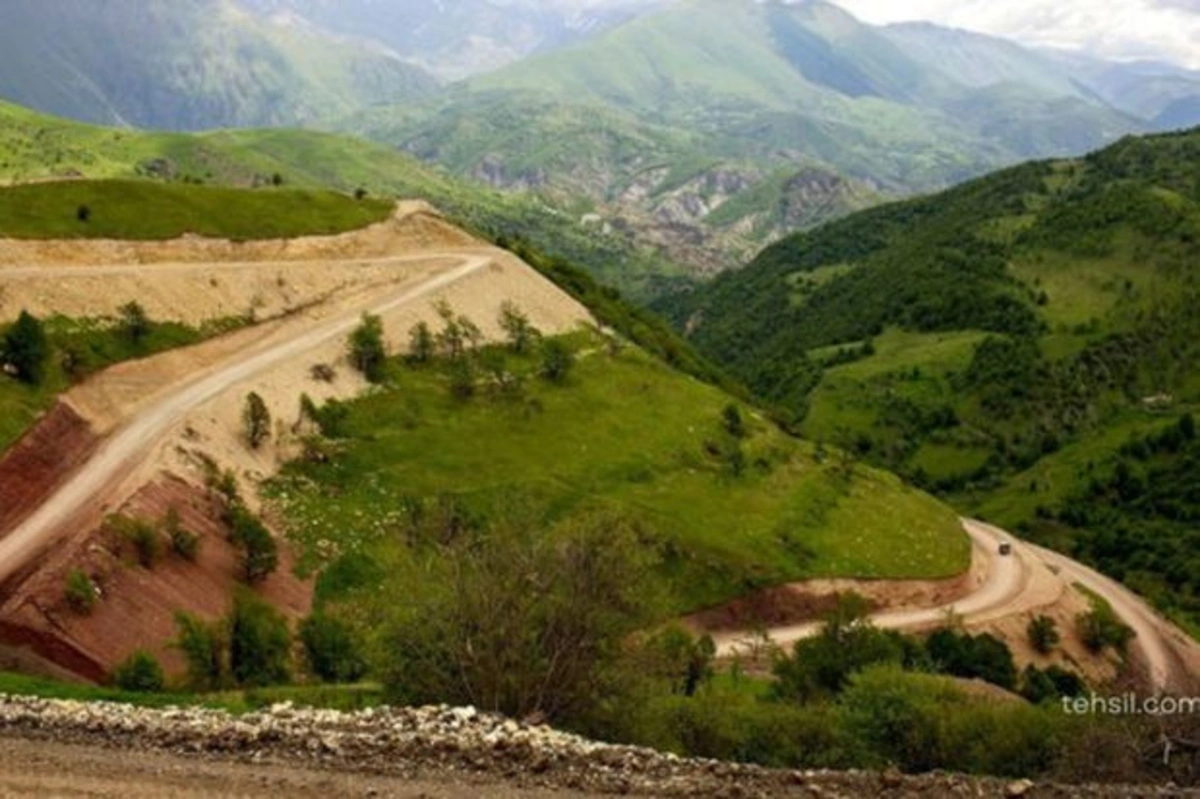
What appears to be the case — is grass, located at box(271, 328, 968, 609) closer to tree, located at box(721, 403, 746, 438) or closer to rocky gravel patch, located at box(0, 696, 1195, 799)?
tree, located at box(721, 403, 746, 438)

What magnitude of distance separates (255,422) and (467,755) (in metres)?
60.1

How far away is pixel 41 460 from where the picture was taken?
70.9 metres

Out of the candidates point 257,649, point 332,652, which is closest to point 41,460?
point 257,649

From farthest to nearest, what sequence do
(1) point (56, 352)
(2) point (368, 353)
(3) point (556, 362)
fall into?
(3) point (556, 362), (2) point (368, 353), (1) point (56, 352)

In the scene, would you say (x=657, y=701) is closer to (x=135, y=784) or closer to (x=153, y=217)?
(x=135, y=784)

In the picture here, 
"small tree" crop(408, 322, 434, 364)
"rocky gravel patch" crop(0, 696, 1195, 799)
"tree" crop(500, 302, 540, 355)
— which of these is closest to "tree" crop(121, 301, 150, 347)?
"small tree" crop(408, 322, 434, 364)

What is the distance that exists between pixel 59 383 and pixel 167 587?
24.9 m

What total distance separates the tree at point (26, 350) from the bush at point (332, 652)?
32356mm

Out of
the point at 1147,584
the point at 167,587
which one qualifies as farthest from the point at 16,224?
the point at 1147,584

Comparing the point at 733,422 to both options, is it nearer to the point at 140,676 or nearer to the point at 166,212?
the point at 166,212

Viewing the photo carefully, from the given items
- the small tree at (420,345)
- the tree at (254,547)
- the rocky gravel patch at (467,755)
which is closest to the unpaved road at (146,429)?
the small tree at (420,345)

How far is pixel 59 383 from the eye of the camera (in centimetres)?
7925

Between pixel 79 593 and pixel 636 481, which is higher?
pixel 79 593

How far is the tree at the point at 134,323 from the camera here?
91.4 m
